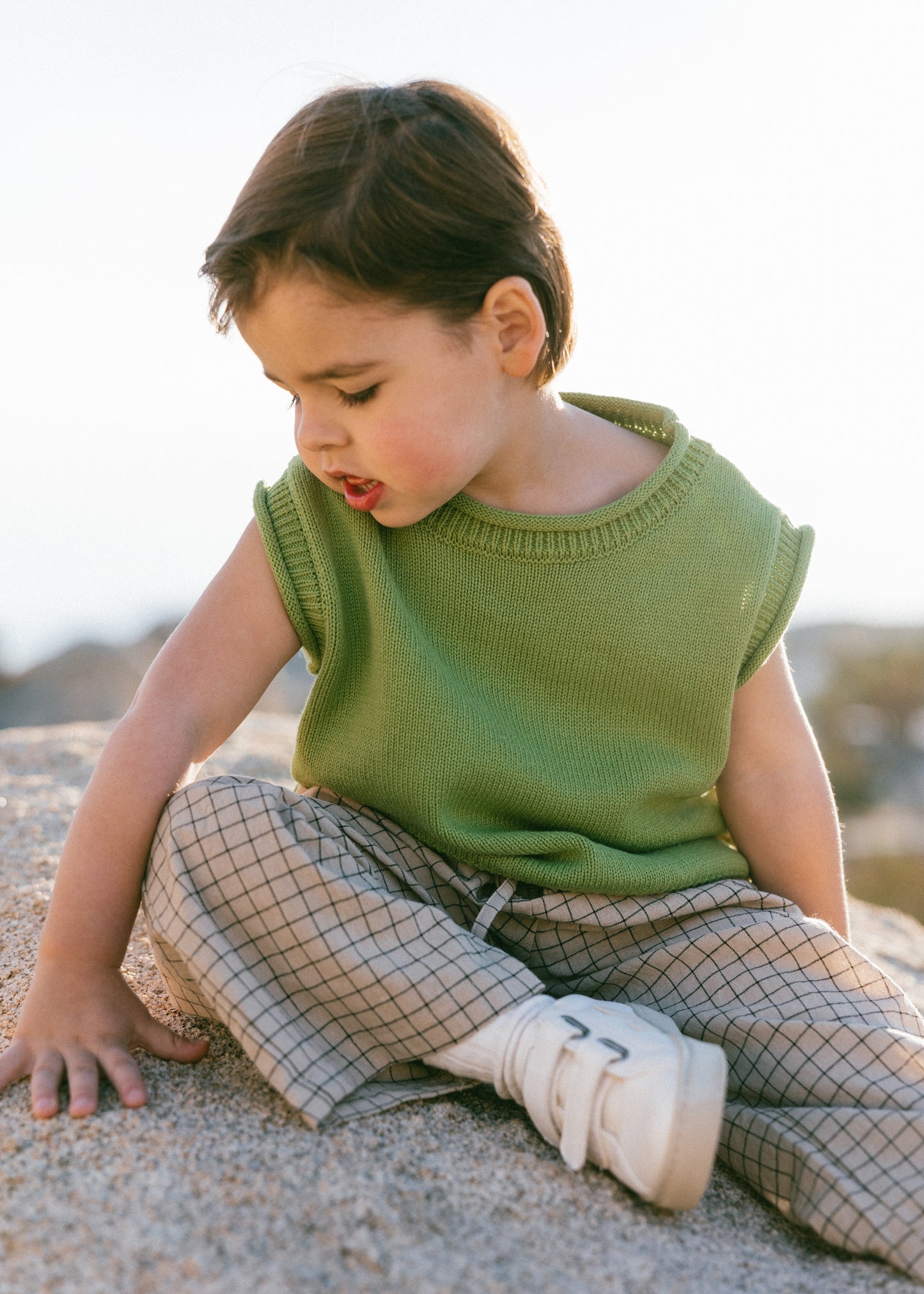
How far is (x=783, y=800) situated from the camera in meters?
1.84

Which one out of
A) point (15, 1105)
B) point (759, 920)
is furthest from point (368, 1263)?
point (759, 920)

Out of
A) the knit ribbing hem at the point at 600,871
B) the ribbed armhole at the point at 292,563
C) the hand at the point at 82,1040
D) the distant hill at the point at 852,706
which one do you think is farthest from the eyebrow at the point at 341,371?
the distant hill at the point at 852,706

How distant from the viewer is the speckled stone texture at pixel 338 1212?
99 centimetres

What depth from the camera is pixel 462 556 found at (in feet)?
5.63

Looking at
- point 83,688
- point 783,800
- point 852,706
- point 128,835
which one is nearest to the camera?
point 128,835

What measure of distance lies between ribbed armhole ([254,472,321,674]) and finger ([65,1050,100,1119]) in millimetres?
637

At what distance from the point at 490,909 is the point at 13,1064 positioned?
621mm

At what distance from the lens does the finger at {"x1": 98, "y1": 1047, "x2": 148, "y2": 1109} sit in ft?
4.13

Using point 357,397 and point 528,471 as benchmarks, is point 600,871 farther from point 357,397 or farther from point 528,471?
point 357,397

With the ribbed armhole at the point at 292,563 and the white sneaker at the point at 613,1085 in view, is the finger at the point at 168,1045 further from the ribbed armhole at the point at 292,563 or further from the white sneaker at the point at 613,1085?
the ribbed armhole at the point at 292,563

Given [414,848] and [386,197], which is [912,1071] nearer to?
[414,848]

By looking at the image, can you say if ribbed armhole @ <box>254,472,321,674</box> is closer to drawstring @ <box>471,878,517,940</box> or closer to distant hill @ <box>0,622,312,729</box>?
drawstring @ <box>471,878,517,940</box>

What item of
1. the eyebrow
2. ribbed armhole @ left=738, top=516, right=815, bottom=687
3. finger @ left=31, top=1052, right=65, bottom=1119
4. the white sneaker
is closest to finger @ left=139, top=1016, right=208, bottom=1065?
finger @ left=31, top=1052, right=65, bottom=1119

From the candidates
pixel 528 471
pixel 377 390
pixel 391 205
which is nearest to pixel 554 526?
pixel 528 471
